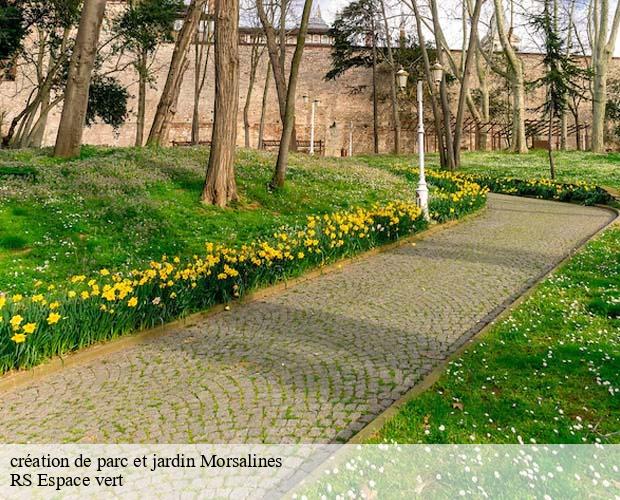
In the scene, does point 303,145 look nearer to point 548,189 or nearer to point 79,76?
point 548,189

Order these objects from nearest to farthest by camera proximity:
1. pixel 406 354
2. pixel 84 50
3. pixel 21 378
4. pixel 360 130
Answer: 1. pixel 21 378
2. pixel 406 354
3. pixel 84 50
4. pixel 360 130

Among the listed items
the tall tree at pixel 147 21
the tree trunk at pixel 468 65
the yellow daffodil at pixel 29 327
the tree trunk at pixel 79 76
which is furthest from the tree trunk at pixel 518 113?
the yellow daffodil at pixel 29 327

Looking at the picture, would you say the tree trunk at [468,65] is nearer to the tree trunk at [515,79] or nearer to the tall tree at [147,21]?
the tree trunk at [515,79]

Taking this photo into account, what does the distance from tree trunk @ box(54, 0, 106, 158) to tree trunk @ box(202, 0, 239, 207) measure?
488 cm

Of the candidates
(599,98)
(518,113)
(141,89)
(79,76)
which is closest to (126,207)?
(79,76)

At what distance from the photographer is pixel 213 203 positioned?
34.2 feet

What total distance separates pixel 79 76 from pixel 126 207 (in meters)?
5.85

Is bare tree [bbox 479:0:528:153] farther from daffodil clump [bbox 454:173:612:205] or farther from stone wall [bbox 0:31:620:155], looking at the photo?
daffodil clump [bbox 454:173:612:205]

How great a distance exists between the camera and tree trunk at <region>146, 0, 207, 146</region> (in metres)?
15.8

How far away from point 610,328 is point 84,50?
1347cm

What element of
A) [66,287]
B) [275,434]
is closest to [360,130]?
[66,287]

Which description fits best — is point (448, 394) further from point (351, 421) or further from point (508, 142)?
point (508, 142)

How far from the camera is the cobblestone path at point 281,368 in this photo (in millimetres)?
3316

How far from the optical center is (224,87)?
1005 centimetres
